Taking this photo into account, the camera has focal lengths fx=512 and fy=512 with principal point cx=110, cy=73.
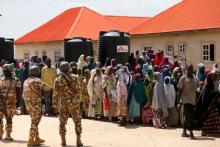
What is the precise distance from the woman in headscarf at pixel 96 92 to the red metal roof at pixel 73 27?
2486cm

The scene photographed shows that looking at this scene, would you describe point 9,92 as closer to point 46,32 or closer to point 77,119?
→ point 77,119

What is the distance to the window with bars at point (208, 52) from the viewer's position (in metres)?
28.0

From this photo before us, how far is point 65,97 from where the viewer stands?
10320 millimetres

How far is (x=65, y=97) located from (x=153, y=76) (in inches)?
156

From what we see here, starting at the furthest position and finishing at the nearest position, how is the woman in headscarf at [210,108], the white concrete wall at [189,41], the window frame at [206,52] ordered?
1. the window frame at [206,52]
2. the white concrete wall at [189,41]
3. the woman in headscarf at [210,108]

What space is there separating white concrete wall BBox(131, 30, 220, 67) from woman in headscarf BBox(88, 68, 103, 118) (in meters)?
14.0

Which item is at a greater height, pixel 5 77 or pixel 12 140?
pixel 5 77

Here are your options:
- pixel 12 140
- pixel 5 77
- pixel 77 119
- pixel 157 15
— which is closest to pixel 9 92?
pixel 5 77

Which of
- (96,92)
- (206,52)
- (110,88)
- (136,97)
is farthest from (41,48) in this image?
(136,97)

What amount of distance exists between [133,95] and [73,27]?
1113 inches

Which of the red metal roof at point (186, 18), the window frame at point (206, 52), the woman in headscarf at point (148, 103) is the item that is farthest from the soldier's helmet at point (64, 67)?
the window frame at point (206, 52)

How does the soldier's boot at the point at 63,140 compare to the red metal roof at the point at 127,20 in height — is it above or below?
below

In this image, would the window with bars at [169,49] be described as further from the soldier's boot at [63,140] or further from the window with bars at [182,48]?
the soldier's boot at [63,140]

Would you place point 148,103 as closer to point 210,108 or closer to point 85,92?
point 210,108
